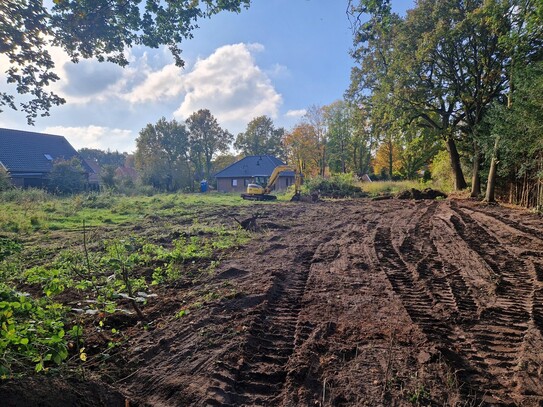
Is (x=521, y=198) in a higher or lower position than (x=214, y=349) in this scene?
higher

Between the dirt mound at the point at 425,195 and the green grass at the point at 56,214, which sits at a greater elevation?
the dirt mound at the point at 425,195

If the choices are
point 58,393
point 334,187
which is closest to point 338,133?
point 334,187

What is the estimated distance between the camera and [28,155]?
34031 mm

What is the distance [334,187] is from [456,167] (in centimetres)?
1145

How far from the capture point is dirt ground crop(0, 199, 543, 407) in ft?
9.20

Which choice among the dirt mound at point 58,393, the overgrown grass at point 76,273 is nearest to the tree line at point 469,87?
the overgrown grass at point 76,273

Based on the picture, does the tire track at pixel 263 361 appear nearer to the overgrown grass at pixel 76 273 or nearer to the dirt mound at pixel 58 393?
the dirt mound at pixel 58 393

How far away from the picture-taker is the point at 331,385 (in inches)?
115

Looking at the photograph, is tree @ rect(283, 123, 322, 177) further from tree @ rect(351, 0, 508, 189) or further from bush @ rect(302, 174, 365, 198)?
tree @ rect(351, 0, 508, 189)

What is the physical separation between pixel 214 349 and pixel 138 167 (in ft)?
203

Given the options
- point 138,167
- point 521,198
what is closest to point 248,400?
point 521,198

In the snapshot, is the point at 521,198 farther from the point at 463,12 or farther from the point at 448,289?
the point at 448,289

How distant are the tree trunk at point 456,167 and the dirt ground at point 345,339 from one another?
55.0ft

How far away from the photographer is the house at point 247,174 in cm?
5050
